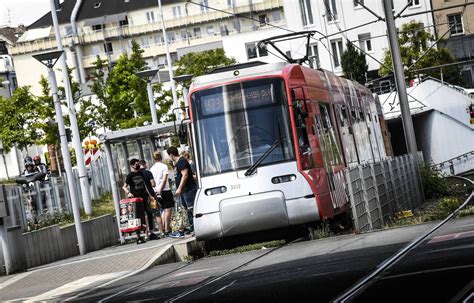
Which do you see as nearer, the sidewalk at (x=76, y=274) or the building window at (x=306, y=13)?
the sidewalk at (x=76, y=274)

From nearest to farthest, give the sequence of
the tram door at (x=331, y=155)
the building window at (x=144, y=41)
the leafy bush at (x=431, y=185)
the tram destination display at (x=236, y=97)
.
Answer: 1. the tram destination display at (x=236, y=97)
2. the tram door at (x=331, y=155)
3. the leafy bush at (x=431, y=185)
4. the building window at (x=144, y=41)

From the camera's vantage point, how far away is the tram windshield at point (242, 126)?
22234mm

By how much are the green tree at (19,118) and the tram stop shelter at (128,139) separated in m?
50.5

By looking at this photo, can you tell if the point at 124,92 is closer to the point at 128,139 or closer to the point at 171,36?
the point at 128,139

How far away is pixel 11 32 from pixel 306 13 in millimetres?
70680

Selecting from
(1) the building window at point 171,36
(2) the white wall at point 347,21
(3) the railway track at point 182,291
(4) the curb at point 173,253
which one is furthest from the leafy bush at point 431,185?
(1) the building window at point 171,36

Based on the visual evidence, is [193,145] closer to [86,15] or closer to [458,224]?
[458,224]

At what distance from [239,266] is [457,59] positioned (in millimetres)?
76956

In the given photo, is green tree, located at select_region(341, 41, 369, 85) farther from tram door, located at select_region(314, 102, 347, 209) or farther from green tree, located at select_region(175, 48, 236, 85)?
tram door, located at select_region(314, 102, 347, 209)

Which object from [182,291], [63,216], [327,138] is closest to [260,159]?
[327,138]

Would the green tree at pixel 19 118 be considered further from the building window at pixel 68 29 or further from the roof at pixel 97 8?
the building window at pixel 68 29

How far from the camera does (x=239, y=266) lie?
18.8 meters

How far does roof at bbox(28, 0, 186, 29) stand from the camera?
144625mm

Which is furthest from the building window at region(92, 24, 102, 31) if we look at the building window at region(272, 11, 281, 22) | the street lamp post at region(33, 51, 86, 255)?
the street lamp post at region(33, 51, 86, 255)
